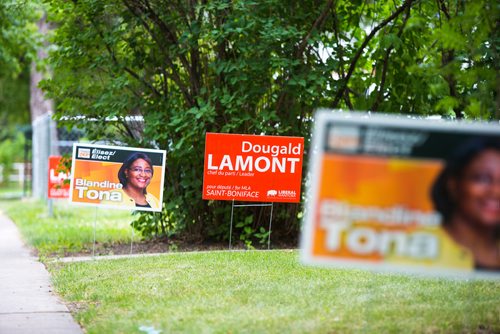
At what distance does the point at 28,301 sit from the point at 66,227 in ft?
28.2

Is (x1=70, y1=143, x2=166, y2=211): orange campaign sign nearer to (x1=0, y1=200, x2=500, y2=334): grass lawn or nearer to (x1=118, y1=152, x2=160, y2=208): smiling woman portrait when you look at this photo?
(x1=118, y1=152, x2=160, y2=208): smiling woman portrait

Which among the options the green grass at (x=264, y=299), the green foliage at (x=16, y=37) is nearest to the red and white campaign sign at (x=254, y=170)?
the green grass at (x=264, y=299)

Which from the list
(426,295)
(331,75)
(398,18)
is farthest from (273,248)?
(426,295)

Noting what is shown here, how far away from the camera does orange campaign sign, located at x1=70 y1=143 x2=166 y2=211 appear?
42.4 feet

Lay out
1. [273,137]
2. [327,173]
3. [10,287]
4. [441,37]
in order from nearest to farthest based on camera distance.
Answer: [327,173], [441,37], [10,287], [273,137]

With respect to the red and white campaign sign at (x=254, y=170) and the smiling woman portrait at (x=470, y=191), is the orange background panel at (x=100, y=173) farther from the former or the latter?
the smiling woman portrait at (x=470, y=191)

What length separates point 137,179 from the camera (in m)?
13.0

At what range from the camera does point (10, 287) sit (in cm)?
1044

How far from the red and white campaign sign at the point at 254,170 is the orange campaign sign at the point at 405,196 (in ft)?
22.3

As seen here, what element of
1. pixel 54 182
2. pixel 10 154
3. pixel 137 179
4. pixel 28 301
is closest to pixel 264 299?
pixel 28 301

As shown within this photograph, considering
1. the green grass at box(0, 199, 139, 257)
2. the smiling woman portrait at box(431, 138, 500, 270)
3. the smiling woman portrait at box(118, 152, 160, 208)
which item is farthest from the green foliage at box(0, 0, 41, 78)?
the smiling woman portrait at box(431, 138, 500, 270)

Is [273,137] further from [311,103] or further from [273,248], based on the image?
[273,248]

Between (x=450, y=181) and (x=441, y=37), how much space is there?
2.03 meters

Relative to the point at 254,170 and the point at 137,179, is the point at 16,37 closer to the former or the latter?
the point at 137,179
